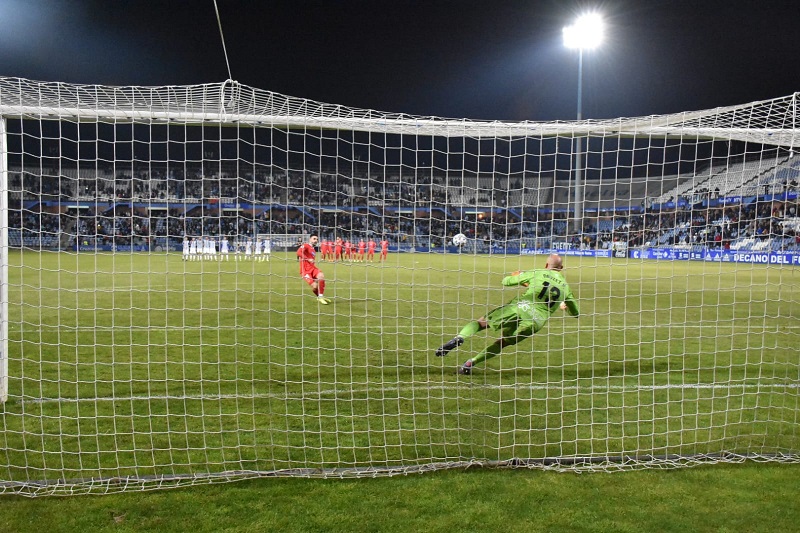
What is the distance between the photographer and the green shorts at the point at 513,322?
257 inches

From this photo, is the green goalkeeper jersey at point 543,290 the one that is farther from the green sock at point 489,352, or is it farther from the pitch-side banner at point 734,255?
the pitch-side banner at point 734,255

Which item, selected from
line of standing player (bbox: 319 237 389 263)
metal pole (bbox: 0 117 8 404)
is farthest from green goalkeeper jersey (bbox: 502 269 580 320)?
metal pole (bbox: 0 117 8 404)

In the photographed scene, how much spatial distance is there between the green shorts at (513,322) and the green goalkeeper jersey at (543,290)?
0.09 metres

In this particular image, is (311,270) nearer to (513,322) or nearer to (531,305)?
(513,322)

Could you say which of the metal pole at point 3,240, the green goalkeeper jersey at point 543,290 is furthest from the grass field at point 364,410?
the green goalkeeper jersey at point 543,290

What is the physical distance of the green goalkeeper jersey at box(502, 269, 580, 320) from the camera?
6520 millimetres

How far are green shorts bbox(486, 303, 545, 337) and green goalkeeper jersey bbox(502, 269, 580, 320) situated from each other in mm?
85

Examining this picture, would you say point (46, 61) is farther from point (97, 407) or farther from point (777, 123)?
point (777, 123)

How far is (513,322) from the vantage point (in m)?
6.70

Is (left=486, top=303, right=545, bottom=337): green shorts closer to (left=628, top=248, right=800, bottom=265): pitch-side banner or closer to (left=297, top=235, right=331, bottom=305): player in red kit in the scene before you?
(left=628, top=248, right=800, bottom=265): pitch-side banner

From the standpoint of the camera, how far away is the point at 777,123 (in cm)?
518

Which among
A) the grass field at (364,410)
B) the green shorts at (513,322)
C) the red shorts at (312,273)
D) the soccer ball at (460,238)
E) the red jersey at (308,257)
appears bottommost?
the grass field at (364,410)

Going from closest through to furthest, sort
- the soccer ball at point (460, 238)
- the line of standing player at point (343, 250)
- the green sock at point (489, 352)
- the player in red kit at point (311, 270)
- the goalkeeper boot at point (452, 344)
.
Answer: the soccer ball at point (460, 238), the green sock at point (489, 352), the goalkeeper boot at point (452, 344), the line of standing player at point (343, 250), the player in red kit at point (311, 270)

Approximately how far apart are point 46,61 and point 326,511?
3761cm
